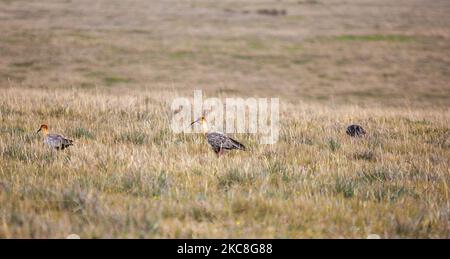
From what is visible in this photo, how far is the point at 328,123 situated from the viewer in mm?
10414

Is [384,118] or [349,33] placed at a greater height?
[349,33]

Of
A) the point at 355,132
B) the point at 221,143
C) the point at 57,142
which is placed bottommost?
the point at 355,132

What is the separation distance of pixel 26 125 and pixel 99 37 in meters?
40.7

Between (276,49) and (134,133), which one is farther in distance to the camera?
(276,49)

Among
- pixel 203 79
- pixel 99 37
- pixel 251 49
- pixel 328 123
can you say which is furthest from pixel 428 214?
pixel 99 37

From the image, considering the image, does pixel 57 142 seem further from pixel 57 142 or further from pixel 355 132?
pixel 355 132

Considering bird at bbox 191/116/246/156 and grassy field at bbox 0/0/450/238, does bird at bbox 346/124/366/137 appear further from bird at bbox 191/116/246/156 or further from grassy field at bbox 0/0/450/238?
bird at bbox 191/116/246/156

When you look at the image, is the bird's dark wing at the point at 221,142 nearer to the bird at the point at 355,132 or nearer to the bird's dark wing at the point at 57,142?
the bird's dark wing at the point at 57,142

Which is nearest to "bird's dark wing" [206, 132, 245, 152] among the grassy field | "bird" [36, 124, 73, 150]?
the grassy field

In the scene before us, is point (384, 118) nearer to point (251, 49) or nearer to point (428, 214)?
point (428, 214)

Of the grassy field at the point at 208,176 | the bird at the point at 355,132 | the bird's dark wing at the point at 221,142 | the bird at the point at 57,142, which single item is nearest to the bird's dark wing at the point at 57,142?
the bird at the point at 57,142

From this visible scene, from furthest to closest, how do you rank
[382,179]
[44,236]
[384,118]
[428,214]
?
Result: 1. [384,118]
2. [382,179]
3. [428,214]
4. [44,236]

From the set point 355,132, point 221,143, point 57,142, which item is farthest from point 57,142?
point 355,132
